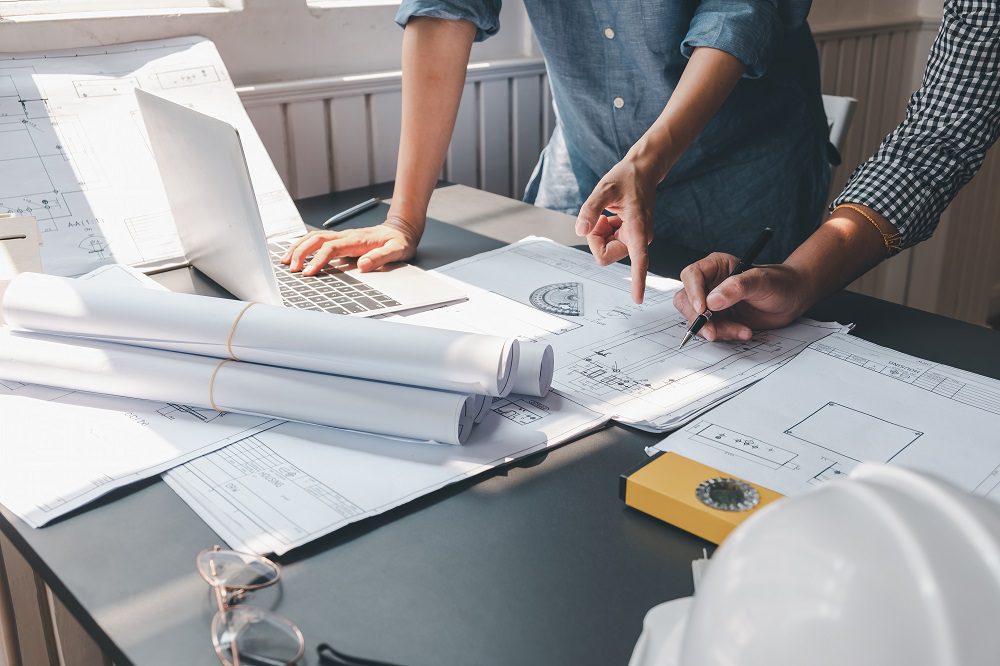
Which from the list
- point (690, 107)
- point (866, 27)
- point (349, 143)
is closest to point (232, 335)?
point (690, 107)

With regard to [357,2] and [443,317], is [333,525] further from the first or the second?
[357,2]

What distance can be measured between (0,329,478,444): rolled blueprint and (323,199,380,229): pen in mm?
600

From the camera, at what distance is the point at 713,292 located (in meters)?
0.89

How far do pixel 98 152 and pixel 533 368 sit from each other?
0.81 m

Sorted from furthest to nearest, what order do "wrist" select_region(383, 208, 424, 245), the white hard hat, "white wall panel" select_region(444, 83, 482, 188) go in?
"white wall panel" select_region(444, 83, 482, 188)
"wrist" select_region(383, 208, 424, 245)
the white hard hat

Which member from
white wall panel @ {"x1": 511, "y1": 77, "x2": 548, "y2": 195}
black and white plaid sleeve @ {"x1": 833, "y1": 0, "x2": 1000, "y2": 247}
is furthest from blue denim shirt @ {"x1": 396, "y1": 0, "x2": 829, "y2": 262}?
white wall panel @ {"x1": 511, "y1": 77, "x2": 548, "y2": 195}

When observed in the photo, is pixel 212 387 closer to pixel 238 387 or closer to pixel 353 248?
pixel 238 387

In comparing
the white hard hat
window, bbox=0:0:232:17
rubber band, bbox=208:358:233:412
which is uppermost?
window, bbox=0:0:232:17

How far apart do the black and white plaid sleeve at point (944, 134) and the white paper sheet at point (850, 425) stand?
0.28 metres

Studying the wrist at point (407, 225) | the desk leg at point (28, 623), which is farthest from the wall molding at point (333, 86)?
the desk leg at point (28, 623)

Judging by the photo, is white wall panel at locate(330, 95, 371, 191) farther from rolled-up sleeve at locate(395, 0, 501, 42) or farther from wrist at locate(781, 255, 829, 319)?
→ wrist at locate(781, 255, 829, 319)

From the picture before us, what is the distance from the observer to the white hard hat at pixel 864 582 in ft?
0.97

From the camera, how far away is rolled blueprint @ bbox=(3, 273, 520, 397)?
2.30 feet

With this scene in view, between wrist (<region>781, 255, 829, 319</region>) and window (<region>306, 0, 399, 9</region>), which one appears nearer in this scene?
wrist (<region>781, 255, 829, 319</region>)
